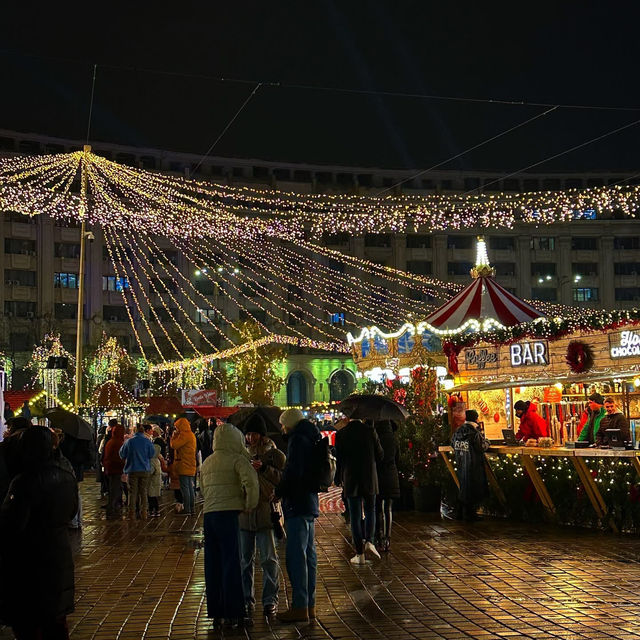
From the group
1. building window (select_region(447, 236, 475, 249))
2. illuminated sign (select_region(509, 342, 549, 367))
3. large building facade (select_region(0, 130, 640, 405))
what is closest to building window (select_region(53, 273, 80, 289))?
A: large building facade (select_region(0, 130, 640, 405))

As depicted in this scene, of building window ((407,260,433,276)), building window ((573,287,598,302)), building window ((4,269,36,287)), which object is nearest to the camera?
building window ((4,269,36,287))

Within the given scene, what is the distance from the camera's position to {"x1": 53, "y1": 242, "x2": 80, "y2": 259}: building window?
2564 inches

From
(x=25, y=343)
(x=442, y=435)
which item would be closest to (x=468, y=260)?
(x=25, y=343)

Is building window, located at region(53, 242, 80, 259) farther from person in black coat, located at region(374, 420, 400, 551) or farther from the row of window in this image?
person in black coat, located at region(374, 420, 400, 551)

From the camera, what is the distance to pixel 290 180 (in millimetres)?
70375

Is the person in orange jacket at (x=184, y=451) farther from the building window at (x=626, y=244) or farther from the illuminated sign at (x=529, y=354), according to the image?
the building window at (x=626, y=244)

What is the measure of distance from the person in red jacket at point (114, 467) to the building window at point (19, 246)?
47.5 metres

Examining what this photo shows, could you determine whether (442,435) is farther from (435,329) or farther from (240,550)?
(240,550)

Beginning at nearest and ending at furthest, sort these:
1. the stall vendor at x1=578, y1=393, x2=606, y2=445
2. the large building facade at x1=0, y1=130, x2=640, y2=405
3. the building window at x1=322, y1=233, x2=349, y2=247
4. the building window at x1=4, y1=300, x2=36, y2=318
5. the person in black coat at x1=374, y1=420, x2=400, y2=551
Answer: the person in black coat at x1=374, y1=420, x2=400, y2=551 → the stall vendor at x1=578, y1=393, x2=606, y2=445 → the building window at x1=4, y1=300, x2=36, y2=318 → the large building facade at x1=0, y1=130, x2=640, y2=405 → the building window at x1=322, y1=233, x2=349, y2=247

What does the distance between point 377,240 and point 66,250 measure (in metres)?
21.0

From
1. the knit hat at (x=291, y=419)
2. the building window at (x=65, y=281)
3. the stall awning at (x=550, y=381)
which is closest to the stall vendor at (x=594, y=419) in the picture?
the stall awning at (x=550, y=381)

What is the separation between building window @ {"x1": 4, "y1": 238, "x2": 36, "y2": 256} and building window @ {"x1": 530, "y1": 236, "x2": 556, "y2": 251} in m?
33.8

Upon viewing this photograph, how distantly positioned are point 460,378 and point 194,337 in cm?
4489

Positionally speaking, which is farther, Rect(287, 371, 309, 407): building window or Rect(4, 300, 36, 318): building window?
Rect(287, 371, 309, 407): building window
